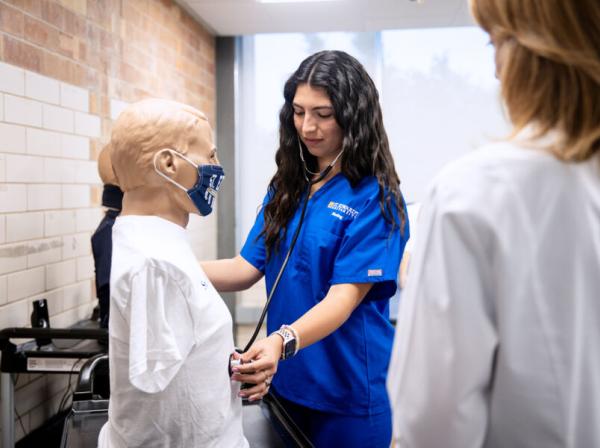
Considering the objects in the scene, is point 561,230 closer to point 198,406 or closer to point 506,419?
point 506,419

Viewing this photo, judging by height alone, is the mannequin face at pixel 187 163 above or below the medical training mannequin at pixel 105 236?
above

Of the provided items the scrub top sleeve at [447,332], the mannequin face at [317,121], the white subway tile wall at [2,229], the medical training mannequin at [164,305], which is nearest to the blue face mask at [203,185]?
the medical training mannequin at [164,305]

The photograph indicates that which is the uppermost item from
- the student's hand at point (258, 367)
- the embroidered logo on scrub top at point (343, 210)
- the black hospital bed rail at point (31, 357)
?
the embroidered logo on scrub top at point (343, 210)

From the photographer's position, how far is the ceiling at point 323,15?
390cm

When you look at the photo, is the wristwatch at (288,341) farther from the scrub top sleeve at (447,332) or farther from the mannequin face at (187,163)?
the scrub top sleeve at (447,332)

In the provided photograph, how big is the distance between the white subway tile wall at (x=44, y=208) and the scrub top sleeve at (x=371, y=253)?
1.39m

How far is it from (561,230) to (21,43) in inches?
86.0

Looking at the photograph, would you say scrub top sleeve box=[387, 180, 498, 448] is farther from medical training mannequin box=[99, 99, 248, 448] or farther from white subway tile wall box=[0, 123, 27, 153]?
white subway tile wall box=[0, 123, 27, 153]

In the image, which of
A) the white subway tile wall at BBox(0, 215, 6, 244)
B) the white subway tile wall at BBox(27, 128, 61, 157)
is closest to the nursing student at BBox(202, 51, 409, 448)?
the white subway tile wall at BBox(0, 215, 6, 244)

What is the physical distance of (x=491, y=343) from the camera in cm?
64

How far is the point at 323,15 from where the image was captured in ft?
13.6

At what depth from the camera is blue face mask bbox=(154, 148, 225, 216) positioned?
3.59ft

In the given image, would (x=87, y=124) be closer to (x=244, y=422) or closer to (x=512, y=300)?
(x=244, y=422)

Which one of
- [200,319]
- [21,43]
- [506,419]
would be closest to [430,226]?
[506,419]
